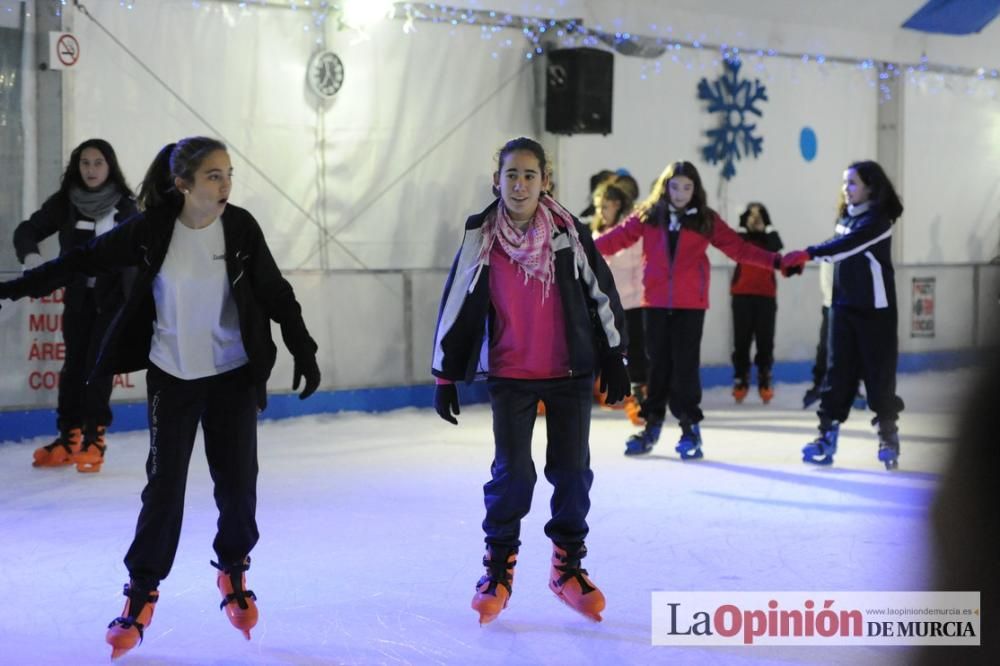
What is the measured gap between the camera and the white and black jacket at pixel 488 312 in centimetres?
361

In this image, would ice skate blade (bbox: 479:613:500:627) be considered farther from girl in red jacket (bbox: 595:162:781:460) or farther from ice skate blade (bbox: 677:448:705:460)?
ice skate blade (bbox: 677:448:705:460)

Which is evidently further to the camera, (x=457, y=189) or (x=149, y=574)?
(x=457, y=189)

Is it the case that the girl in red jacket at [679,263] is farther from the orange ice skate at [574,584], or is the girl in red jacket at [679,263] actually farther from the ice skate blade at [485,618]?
the ice skate blade at [485,618]

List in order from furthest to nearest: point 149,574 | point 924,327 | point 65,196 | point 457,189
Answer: point 924,327 < point 457,189 < point 65,196 < point 149,574

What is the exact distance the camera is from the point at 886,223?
6.04m

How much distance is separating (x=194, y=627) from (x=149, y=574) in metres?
0.29

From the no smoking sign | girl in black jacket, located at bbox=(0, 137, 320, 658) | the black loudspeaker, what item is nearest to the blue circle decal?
the black loudspeaker

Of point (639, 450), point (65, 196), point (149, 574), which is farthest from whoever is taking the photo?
point (639, 450)

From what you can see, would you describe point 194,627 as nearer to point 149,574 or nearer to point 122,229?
point 149,574

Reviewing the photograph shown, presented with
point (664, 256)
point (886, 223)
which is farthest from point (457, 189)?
point (886, 223)

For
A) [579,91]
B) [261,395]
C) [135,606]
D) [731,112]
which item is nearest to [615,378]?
[261,395]

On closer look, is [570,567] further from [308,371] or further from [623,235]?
[623,235]

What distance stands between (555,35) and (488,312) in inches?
234

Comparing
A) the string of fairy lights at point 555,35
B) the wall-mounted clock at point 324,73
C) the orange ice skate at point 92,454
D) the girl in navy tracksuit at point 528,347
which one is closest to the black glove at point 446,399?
the girl in navy tracksuit at point 528,347
